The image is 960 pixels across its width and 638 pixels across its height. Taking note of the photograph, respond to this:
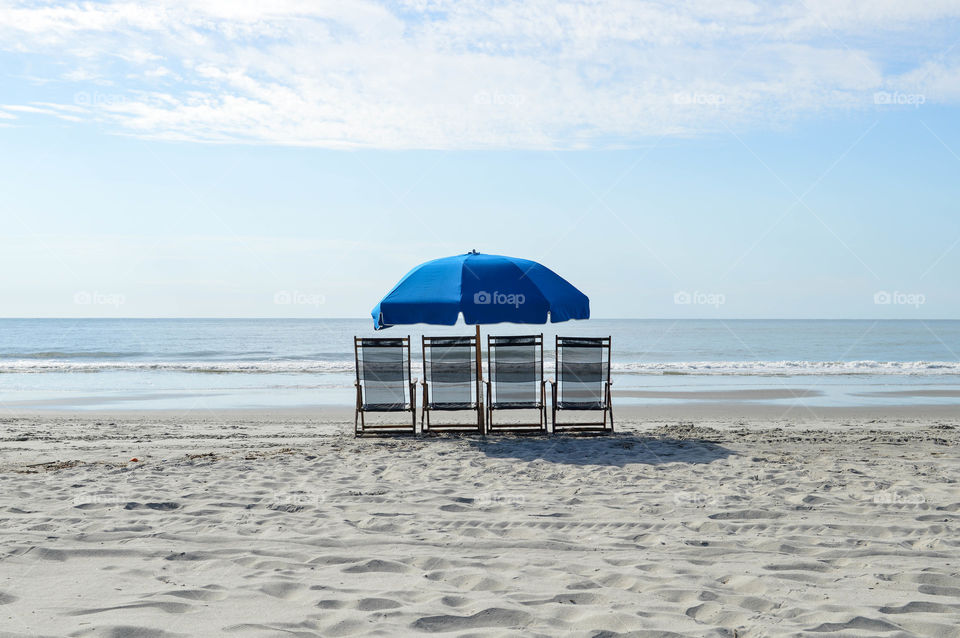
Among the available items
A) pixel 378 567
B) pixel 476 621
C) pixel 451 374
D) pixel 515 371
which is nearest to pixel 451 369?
pixel 451 374

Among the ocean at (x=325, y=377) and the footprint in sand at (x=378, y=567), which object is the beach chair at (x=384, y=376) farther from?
the ocean at (x=325, y=377)

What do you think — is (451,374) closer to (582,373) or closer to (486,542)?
(582,373)

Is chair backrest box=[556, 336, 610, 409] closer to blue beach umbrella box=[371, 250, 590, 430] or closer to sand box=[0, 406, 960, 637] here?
blue beach umbrella box=[371, 250, 590, 430]

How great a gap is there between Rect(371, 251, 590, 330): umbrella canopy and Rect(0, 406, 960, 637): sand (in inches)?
50.1

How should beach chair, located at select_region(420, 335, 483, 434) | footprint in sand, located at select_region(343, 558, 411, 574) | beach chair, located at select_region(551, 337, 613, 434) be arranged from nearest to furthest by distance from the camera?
footprint in sand, located at select_region(343, 558, 411, 574) < beach chair, located at select_region(551, 337, 613, 434) < beach chair, located at select_region(420, 335, 483, 434)

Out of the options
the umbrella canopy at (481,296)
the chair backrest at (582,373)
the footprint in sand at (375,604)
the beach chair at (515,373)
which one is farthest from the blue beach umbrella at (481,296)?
the footprint in sand at (375,604)

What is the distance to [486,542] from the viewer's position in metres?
3.33

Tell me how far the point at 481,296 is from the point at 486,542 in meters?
3.45

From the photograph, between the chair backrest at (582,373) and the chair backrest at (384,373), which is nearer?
the chair backrest at (582,373)

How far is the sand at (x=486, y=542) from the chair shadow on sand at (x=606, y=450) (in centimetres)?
5

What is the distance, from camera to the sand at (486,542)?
93.7 inches

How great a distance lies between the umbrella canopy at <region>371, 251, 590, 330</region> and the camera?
645 centimetres

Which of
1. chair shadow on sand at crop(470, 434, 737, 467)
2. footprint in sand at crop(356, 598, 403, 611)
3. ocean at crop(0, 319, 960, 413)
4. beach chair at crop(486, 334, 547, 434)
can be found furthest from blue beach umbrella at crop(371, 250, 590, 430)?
ocean at crop(0, 319, 960, 413)

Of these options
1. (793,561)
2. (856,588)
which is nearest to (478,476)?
(793,561)
